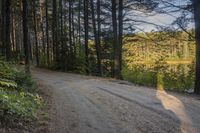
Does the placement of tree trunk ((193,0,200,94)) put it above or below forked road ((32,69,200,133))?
above

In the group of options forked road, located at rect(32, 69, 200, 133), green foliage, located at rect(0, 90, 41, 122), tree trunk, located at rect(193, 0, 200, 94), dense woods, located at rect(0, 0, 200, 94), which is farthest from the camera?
dense woods, located at rect(0, 0, 200, 94)

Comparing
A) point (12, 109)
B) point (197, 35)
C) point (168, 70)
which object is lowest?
point (12, 109)

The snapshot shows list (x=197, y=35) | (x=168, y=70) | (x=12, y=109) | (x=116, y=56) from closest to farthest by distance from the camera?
(x=12, y=109) → (x=197, y=35) → (x=168, y=70) → (x=116, y=56)

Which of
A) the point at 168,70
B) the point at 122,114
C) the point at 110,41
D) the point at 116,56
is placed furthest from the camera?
the point at 110,41

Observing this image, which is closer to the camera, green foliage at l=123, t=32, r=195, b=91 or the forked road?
the forked road

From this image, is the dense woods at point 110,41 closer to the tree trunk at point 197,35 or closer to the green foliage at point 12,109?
the tree trunk at point 197,35

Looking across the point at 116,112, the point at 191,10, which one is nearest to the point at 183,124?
the point at 116,112

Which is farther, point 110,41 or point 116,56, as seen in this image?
point 110,41

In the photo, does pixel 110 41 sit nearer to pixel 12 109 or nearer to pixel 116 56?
pixel 116 56

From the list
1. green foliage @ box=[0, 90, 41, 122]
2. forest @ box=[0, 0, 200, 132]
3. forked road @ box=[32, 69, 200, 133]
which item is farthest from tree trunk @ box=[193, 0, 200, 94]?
green foliage @ box=[0, 90, 41, 122]

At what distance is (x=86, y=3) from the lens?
3572 cm

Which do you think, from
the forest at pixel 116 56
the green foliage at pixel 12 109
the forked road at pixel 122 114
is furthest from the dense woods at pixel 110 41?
the green foliage at pixel 12 109

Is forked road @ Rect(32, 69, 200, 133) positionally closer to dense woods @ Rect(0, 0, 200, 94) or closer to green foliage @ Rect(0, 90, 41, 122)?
green foliage @ Rect(0, 90, 41, 122)

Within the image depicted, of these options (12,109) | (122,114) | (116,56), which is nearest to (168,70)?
(116,56)
